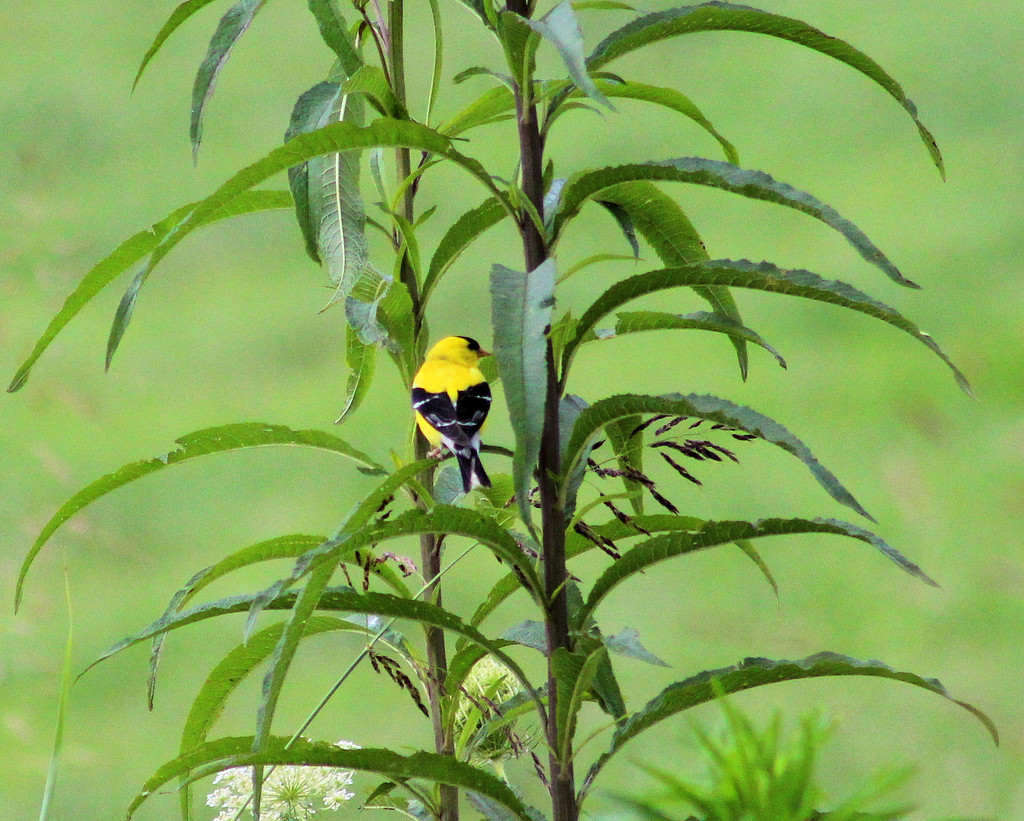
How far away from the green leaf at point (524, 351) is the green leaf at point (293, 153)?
0.07 m

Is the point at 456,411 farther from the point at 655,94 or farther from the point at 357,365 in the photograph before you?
the point at 655,94

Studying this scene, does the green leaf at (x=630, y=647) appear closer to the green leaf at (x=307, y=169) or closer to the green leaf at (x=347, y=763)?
the green leaf at (x=347, y=763)

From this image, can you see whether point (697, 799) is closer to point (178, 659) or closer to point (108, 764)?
point (108, 764)

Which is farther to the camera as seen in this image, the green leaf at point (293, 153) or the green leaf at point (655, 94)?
the green leaf at point (655, 94)

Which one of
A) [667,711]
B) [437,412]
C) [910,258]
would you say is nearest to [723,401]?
[667,711]

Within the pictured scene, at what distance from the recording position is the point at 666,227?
0.58 m

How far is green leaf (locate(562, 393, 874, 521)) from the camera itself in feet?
1.41

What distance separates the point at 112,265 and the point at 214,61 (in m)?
0.11

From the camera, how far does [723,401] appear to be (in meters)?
0.45

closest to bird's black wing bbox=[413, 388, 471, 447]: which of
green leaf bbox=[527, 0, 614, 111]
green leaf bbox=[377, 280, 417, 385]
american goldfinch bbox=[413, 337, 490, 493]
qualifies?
american goldfinch bbox=[413, 337, 490, 493]

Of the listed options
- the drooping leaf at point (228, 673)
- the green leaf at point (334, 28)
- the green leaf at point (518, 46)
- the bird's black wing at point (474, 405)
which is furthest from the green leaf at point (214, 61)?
the bird's black wing at point (474, 405)

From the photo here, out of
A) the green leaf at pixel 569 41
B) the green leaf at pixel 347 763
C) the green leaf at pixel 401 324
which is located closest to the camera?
the green leaf at pixel 569 41

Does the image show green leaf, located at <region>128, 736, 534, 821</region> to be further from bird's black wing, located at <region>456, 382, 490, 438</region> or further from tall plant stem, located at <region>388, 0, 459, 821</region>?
bird's black wing, located at <region>456, 382, 490, 438</region>

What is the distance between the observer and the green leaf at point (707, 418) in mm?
431
